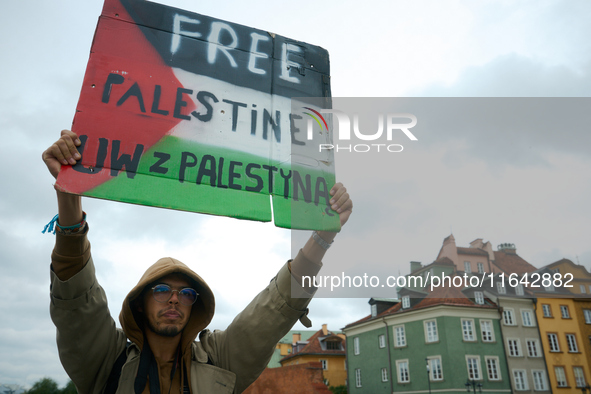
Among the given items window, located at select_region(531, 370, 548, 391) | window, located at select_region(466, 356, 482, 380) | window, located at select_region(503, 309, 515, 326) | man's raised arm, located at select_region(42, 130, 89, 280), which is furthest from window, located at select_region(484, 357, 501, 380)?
man's raised arm, located at select_region(42, 130, 89, 280)

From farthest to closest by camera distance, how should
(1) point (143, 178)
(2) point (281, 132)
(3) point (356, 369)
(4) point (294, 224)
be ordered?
(3) point (356, 369) → (2) point (281, 132) → (4) point (294, 224) → (1) point (143, 178)

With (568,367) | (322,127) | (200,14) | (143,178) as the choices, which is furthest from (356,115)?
(568,367)

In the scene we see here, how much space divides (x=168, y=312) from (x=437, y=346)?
31566 millimetres

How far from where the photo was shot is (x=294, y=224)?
2215 mm

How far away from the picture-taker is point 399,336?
33750 mm

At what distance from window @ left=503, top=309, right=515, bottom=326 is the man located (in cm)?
3378

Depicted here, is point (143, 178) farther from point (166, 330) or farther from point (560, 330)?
point (560, 330)

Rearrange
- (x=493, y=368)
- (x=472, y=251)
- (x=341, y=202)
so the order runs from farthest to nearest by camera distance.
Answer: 1. (x=472, y=251)
2. (x=493, y=368)
3. (x=341, y=202)

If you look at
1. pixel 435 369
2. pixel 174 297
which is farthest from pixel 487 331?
pixel 174 297

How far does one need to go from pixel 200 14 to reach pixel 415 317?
1300 inches

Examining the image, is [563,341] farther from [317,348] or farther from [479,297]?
[317,348]

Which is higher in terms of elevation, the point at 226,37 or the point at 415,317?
the point at 415,317

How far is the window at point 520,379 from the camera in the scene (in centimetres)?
2972

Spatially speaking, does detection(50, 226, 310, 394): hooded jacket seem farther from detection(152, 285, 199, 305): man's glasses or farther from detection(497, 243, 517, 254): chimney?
detection(497, 243, 517, 254): chimney
